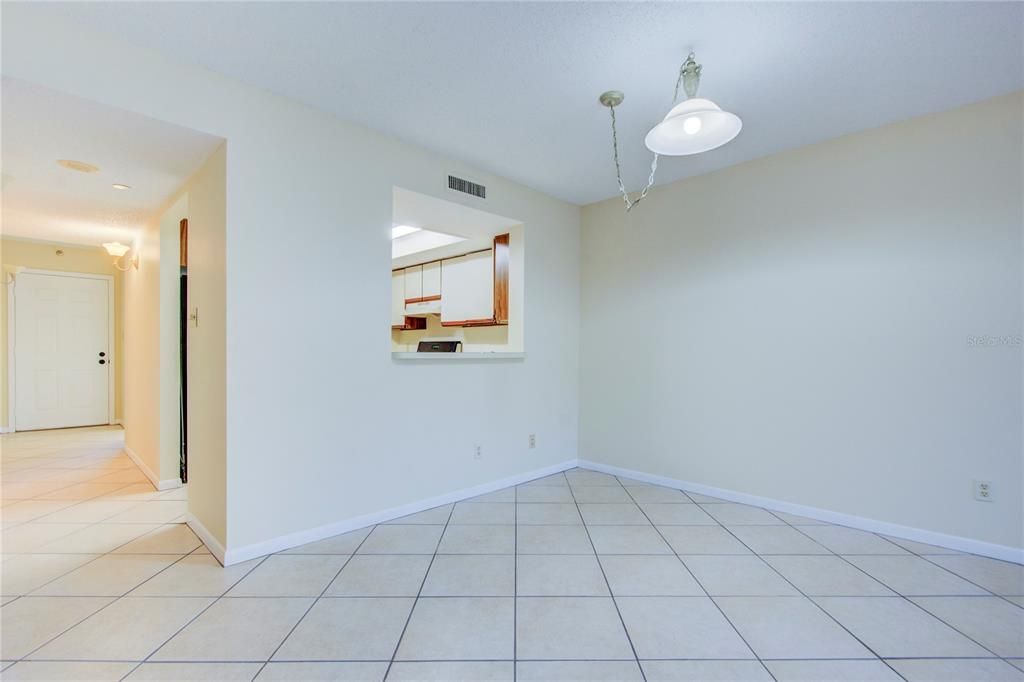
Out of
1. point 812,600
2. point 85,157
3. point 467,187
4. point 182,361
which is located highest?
point 467,187

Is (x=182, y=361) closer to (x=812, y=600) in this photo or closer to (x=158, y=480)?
(x=158, y=480)

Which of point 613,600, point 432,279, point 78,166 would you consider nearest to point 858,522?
point 613,600

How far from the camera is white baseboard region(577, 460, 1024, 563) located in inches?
96.5

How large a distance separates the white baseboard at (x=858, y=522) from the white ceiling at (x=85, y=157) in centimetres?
394

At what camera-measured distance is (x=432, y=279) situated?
5.49 m

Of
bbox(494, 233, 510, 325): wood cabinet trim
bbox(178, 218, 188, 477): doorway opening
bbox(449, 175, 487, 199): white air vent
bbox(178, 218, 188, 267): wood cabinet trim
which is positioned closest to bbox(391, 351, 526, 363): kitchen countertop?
bbox(494, 233, 510, 325): wood cabinet trim

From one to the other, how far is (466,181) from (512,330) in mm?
1340

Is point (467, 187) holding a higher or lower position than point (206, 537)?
higher

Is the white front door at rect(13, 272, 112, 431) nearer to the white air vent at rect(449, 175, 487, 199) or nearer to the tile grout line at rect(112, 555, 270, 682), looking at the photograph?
the tile grout line at rect(112, 555, 270, 682)

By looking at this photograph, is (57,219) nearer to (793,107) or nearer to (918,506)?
(793,107)

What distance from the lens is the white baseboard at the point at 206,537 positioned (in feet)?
7.82

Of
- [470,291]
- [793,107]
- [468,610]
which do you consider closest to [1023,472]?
[793,107]

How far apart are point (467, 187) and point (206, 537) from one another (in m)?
2.86

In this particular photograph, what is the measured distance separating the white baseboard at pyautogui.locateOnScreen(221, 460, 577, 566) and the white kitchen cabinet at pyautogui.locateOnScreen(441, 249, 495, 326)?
5.24 ft
